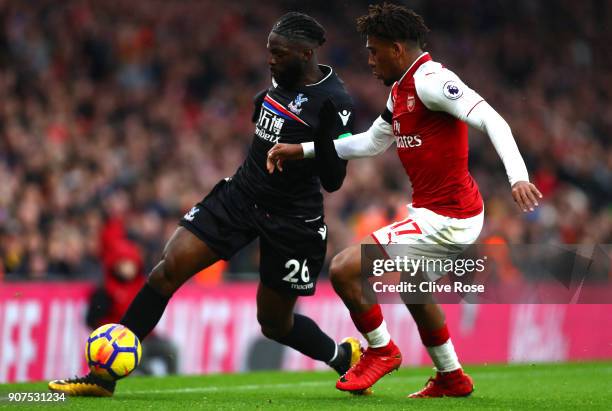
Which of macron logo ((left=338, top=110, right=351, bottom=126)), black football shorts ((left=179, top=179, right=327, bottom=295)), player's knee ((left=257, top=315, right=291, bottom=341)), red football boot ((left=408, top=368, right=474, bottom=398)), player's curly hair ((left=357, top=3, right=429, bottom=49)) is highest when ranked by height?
player's curly hair ((left=357, top=3, right=429, bottom=49))

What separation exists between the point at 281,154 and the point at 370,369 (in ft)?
4.33

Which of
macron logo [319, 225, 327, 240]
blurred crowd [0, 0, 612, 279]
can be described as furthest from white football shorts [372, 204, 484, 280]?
blurred crowd [0, 0, 612, 279]

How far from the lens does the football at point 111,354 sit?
Answer: 250 inches

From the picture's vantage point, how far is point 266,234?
270 inches

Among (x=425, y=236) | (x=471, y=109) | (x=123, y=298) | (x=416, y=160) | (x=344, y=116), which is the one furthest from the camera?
(x=123, y=298)

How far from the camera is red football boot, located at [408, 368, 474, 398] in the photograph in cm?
671

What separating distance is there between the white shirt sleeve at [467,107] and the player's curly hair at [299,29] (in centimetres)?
88

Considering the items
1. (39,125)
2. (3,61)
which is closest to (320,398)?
(39,125)

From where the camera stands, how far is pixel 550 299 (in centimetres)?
1396

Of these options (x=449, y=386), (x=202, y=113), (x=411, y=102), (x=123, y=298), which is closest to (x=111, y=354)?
(x=449, y=386)

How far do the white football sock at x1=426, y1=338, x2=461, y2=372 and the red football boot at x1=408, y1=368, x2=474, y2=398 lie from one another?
0.03 metres

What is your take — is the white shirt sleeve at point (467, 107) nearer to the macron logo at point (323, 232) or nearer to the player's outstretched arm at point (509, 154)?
the player's outstretched arm at point (509, 154)

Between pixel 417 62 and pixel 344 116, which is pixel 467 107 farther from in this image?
pixel 344 116

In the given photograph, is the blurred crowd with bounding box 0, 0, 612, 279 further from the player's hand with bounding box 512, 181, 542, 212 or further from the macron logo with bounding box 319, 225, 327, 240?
the player's hand with bounding box 512, 181, 542, 212
